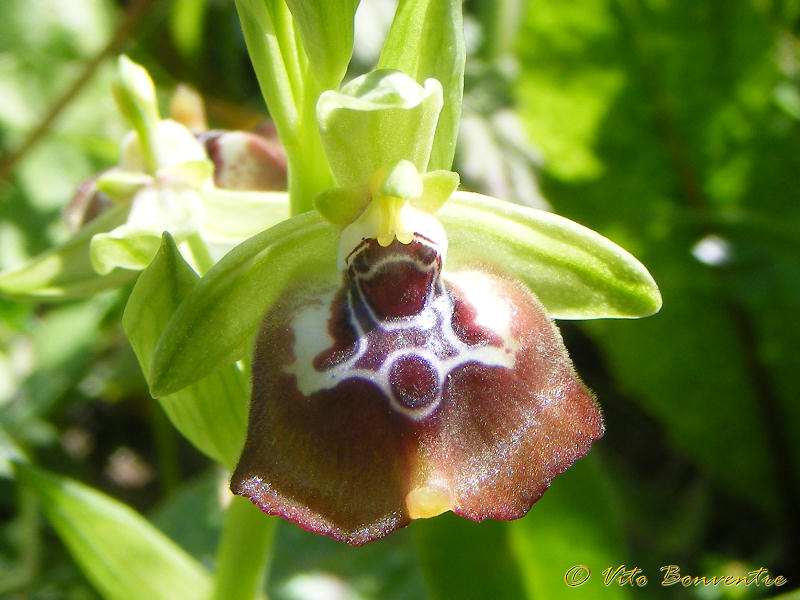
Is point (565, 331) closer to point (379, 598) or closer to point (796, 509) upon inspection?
point (796, 509)

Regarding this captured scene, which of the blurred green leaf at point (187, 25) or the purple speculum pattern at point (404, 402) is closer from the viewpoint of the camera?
the purple speculum pattern at point (404, 402)

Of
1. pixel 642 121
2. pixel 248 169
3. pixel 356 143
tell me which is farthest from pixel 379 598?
pixel 642 121

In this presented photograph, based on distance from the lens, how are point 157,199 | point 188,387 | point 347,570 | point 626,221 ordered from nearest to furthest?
point 188,387 < point 157,199 < point 347,570 < point 626,221

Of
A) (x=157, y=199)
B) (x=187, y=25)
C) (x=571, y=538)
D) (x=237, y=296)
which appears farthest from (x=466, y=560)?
(x=187, y=25)

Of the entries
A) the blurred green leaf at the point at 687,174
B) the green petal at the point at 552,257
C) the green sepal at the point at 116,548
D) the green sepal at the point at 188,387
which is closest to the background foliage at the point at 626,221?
the blurred green leaf at the point at 687,174

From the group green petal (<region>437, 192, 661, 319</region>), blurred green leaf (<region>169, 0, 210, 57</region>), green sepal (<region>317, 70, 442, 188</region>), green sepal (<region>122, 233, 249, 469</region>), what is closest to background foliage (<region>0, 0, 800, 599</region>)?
blurred green leaf (<region>169, 0, 210, 57</region>)

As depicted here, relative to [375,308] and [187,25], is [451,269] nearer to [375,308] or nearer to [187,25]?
[375,308]

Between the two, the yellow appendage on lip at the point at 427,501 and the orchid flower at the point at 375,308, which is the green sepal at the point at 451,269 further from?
the yellow appendage on lip at the point at 427,501
